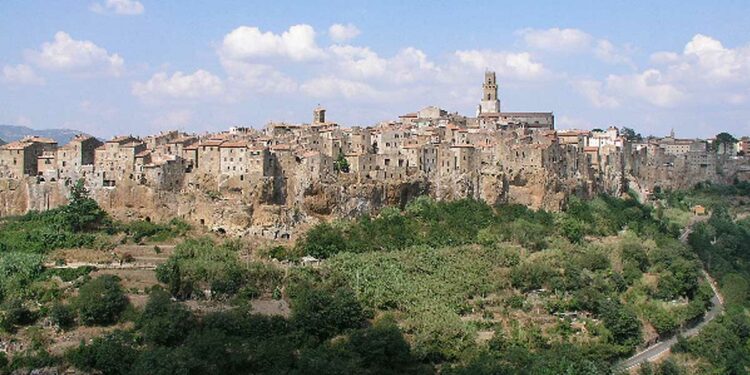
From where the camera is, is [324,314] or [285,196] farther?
[285,196]

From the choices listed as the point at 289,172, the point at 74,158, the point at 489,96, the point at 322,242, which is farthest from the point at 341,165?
the point at 489,96

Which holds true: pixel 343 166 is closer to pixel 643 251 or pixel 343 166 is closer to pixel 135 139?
pixel 135 139

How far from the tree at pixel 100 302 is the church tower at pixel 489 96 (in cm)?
3579

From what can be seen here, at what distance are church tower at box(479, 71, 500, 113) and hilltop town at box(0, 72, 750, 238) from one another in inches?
487

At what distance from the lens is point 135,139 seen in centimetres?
3947

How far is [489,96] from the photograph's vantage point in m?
59.2

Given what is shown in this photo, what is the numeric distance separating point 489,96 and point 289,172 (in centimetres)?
2700

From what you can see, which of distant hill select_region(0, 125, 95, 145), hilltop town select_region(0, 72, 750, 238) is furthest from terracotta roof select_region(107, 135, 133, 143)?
→ distant hill select_region(0, 125, 95, 145)

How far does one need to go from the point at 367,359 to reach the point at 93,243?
12940mm

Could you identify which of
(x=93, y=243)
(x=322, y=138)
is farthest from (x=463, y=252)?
(x=93, y=243)

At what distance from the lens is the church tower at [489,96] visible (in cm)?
5866

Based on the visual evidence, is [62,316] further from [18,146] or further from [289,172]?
[18,146]

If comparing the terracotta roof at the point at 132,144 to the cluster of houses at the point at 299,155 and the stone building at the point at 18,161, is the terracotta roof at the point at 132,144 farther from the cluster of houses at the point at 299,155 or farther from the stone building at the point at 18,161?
the stone building at the point at 18,161

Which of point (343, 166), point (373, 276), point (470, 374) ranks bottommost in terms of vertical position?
point (470, 374)
